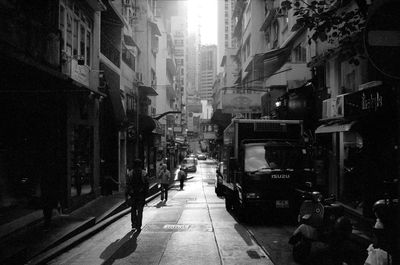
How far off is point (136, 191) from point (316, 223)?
5.73 m

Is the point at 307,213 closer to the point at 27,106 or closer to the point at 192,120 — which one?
the point at 27,106

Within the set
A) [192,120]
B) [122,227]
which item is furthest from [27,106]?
[192,120]

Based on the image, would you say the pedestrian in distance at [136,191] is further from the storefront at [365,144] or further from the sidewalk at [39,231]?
the storefront at [365,144]

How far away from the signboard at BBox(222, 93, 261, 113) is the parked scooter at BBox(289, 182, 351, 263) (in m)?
25.9

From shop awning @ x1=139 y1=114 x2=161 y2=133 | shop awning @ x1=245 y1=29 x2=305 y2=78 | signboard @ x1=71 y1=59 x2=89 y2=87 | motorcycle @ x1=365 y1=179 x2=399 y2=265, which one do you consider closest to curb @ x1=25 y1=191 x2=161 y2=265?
signboard @ x1=71 y1=59 x2=89 y2=87

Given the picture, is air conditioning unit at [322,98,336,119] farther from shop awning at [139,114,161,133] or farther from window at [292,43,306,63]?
shop awning at [139,114,161,133]

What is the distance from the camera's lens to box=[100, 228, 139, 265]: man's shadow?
8820 millimetres

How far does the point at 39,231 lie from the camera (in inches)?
424

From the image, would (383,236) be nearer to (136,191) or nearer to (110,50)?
(136,191)

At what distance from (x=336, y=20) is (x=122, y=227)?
8.14 m

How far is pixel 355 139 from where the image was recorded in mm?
17156

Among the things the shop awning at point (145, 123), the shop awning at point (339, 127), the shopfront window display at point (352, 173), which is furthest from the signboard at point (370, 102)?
the shop awning at point (145, 123)

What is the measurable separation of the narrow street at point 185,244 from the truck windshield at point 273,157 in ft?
6.03

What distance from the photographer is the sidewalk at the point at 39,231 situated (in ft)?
27.0
